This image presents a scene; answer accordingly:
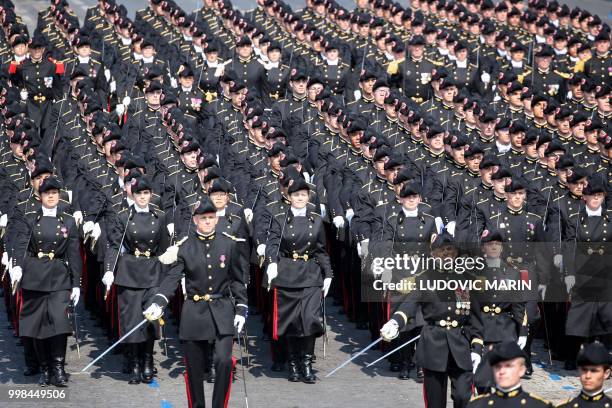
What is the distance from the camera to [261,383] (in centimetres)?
1590

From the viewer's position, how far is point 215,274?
46.5 ft

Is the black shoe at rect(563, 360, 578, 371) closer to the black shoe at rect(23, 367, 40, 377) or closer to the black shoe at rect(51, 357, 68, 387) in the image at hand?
the black shoe at rect(51, 357, 68, 387)

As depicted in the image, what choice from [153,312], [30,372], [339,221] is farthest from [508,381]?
[339,221]

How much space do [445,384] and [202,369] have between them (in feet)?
7.60

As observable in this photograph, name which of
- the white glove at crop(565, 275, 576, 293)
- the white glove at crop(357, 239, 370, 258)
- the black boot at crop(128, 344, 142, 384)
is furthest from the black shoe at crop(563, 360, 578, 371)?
the black boot at crop(128, 344, 142, 384)

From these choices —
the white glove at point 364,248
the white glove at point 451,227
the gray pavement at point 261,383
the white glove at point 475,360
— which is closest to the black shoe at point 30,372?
the gray pavement at point 261,383

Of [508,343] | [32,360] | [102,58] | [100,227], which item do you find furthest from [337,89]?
[508,343]

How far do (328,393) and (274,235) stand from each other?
6.00 ft

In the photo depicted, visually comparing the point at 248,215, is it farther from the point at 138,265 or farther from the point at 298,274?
the point at 138,265

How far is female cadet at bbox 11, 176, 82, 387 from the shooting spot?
51.0 ft

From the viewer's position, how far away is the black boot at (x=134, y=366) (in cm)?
1577

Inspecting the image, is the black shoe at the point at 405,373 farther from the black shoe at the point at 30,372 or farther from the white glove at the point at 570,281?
the black shoe at the point at 30,372

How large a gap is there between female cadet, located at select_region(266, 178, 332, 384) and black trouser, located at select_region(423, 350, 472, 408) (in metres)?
2.47

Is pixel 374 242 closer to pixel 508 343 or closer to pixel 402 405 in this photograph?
pixel 402 405
